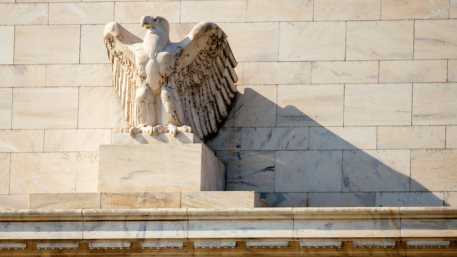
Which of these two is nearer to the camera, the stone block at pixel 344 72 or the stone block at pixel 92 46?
the stone block at pixel 344 72

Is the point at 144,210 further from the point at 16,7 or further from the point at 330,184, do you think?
the point at 16,7

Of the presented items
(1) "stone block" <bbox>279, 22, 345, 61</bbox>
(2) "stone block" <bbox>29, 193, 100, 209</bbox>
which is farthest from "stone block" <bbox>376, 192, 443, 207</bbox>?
(2) "stone block" <bbox>29, 193, 100, 209</bbox>

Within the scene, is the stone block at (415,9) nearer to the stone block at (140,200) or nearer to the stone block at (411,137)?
the stone block at (411,137)

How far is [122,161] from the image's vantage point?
27594 millimetres

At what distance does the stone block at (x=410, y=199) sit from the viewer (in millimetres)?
28359

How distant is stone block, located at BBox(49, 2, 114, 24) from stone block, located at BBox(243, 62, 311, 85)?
7.75ft

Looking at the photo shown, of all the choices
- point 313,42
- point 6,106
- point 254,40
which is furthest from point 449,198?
point 6,106

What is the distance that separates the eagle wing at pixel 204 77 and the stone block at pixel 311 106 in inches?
33.3

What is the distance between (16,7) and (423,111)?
6549 millimetres

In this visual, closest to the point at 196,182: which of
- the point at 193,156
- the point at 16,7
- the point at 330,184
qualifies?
the point at 193,156

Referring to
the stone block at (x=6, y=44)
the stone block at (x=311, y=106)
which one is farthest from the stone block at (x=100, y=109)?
the stone block at (x=311, y=106)

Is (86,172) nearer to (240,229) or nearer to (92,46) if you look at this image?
(92,46)

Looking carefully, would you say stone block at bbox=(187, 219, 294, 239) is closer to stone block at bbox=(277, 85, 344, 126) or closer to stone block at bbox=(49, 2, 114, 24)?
stone block at bbox=(277, 85, 344, 126)

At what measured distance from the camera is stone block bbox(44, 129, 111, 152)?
2938 centimetres
